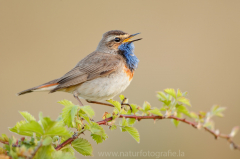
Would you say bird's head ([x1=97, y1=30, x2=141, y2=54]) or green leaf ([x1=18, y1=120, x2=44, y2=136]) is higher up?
green leaf ([x1=18, y1=120, x2=44, y2=136])

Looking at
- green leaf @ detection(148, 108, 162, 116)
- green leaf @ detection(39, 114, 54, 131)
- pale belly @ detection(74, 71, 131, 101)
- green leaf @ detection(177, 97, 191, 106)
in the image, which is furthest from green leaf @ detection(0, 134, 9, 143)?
pale belly @ detection(74, 71, 131, 101)

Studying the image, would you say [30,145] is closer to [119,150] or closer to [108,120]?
[108,120]

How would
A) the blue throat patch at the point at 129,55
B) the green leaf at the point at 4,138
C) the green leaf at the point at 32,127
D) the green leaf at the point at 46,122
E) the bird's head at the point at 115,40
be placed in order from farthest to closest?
the bird's head at the point at 115,40, the blue throat patch at the point at 129,55, the green leaf at the point at 4,138, the green leaf at the point at 32,127, the green leaf at the point at 46,122

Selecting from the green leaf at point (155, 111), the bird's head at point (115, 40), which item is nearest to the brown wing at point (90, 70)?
the bird's head at point (115, 40)

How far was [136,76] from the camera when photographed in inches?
293

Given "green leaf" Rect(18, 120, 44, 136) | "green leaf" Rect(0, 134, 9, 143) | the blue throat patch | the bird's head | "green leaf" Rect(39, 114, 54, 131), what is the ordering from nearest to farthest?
"green leaf" Rect(39, 114, 54, 131)
"green leaf" Rect(18, 120, 44, 136)
"green leaf" Rect(0, 134, 9, 143)
the blue throat patch
the bird's head

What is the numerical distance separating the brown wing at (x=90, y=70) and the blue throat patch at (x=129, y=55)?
15cm

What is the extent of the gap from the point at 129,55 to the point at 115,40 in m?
0.44

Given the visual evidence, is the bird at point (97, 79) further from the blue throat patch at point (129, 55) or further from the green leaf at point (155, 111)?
the green leaf at point (155, 111)

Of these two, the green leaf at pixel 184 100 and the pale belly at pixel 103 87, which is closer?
the green leaf at pixel 184 100

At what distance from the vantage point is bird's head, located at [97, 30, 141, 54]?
4.91 m

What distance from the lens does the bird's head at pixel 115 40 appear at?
491 cm

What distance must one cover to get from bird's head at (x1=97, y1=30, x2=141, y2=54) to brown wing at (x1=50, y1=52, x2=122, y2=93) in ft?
0.98

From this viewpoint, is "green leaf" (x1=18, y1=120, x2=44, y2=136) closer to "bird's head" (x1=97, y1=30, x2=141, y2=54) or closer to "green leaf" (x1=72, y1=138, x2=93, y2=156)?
"green leaf" (x1=72, y1=138, x2=93, y2=156)
